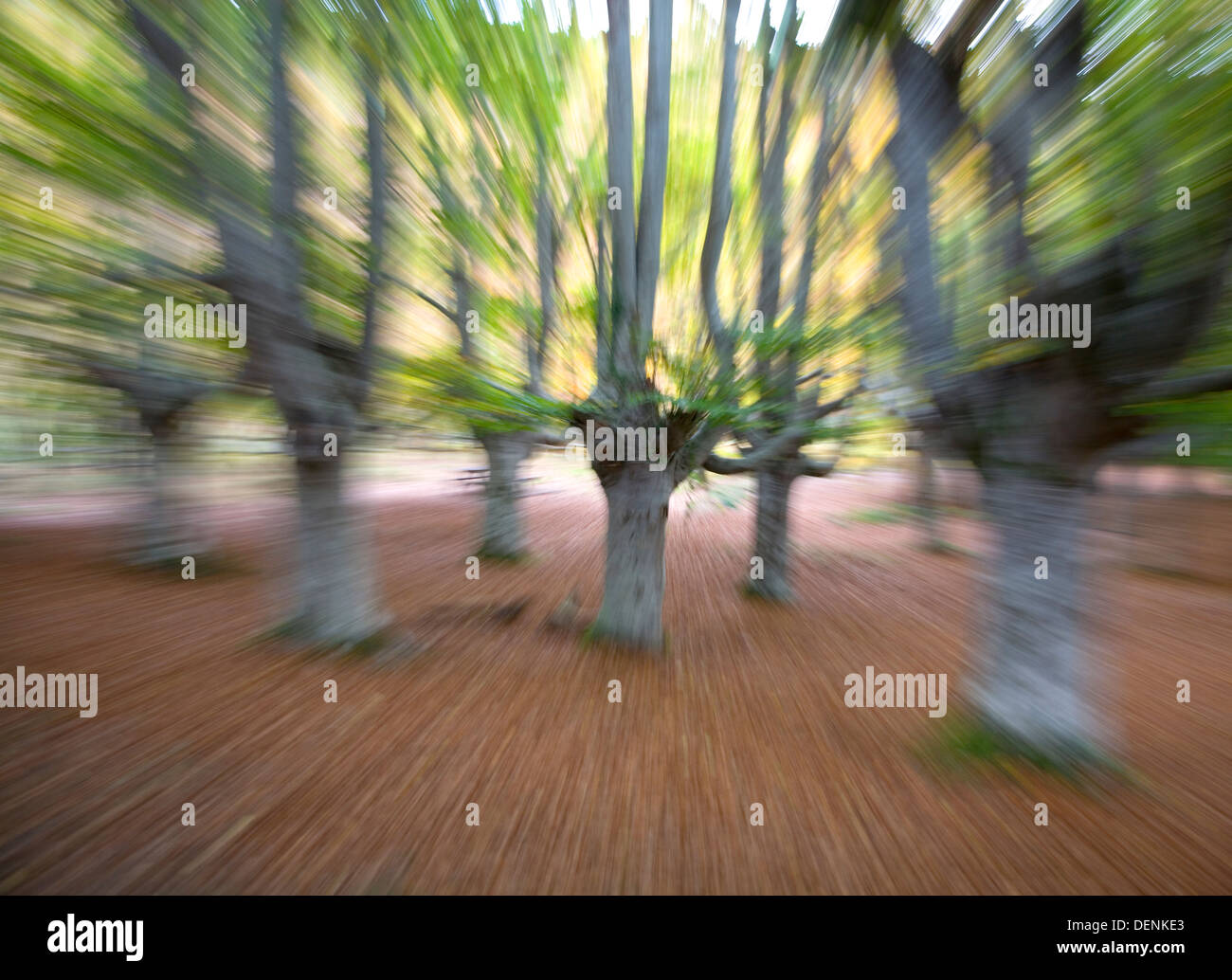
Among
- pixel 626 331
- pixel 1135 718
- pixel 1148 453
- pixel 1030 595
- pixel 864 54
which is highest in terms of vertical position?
pixel 864 54

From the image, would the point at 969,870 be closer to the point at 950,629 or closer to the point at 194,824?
the point at 194,824

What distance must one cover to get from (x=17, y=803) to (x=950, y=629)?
978cm

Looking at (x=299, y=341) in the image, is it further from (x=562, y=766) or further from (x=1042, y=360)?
(x=1042, y=360)

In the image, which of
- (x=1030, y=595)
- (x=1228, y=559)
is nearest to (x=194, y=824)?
(x=1030, y=595)

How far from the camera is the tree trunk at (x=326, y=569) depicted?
5.41m

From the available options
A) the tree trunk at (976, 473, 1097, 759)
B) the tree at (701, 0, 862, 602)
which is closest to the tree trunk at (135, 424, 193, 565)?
the tree at (701, 0, 862, 602)

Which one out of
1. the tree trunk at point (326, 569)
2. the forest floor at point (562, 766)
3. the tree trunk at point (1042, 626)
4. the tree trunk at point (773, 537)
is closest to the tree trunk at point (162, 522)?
the forest floor at point (562, 766)

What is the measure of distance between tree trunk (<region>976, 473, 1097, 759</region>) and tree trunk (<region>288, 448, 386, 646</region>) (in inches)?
242

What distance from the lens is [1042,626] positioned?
359cm

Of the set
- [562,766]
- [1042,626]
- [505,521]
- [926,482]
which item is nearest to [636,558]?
[562,766]

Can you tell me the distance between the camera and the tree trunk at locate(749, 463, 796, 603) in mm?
8227

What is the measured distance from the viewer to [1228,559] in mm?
11047

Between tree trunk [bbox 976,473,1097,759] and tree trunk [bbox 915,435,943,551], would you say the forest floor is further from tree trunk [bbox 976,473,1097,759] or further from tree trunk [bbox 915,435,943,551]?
tree trunk [bbox 915,435,943,551]

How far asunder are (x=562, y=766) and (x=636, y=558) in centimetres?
267
